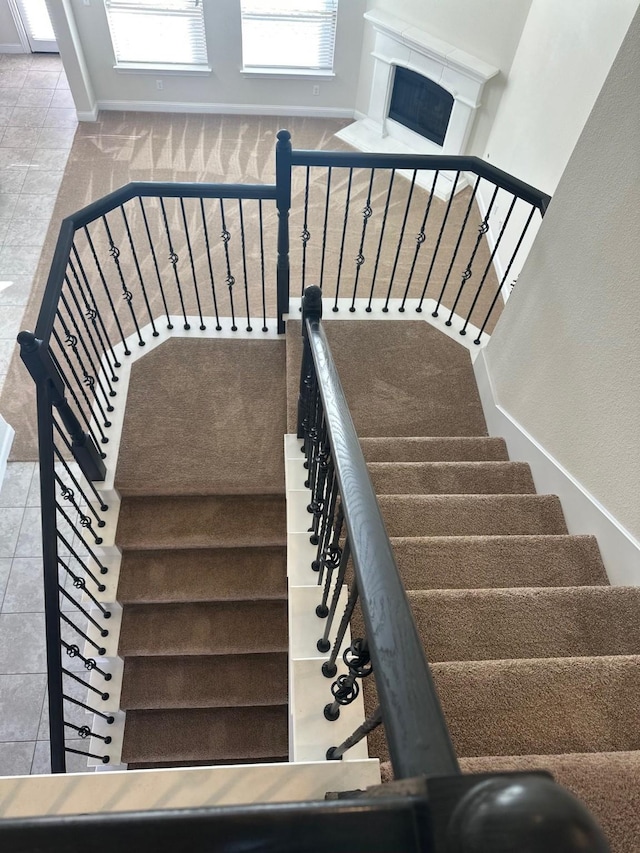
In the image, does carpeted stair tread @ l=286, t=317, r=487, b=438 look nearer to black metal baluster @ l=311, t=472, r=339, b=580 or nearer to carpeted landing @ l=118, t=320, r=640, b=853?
carpeted landing @ l=118, t=320, r=640, b=853

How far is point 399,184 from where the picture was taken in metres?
5.94

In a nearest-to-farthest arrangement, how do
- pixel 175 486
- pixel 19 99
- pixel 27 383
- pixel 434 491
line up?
1. pixel 434 491
2. pixel 175 486
3. pixel 27 383
4. pixel 19 99

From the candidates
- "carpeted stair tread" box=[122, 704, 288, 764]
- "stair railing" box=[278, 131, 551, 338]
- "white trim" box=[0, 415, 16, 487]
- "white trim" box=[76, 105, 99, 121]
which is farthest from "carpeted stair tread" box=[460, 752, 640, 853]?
"white trim" box=[76, 105, 99, 121]

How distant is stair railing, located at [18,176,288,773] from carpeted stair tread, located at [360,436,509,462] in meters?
1.06

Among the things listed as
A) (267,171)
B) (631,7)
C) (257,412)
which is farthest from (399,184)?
(257,412)

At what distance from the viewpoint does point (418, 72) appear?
5586 mm

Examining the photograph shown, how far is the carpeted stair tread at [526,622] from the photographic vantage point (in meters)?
1.59

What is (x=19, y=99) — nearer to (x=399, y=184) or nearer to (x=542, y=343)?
(x=399, y=184)

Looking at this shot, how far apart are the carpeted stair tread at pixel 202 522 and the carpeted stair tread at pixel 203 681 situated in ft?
1.97

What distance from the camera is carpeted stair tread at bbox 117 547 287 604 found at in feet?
9.06

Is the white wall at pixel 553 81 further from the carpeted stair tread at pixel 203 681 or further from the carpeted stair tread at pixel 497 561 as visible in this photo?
the carpeted stair tread at pixel 203 681

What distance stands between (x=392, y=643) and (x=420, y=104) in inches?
252

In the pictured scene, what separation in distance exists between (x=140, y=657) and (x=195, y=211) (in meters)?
4.17

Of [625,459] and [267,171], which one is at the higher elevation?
[267,171]
